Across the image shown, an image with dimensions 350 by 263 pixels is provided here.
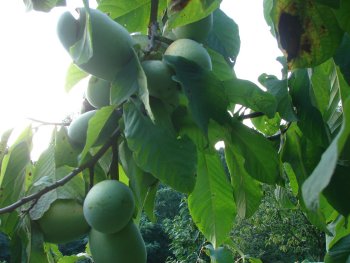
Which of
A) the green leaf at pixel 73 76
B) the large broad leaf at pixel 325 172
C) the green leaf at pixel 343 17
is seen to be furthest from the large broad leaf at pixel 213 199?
the large broad leaf at pixel 325 172

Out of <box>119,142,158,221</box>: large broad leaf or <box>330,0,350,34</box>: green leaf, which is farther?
<box>119,142,158,221</box>: large broad leaf

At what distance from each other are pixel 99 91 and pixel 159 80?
128 mm

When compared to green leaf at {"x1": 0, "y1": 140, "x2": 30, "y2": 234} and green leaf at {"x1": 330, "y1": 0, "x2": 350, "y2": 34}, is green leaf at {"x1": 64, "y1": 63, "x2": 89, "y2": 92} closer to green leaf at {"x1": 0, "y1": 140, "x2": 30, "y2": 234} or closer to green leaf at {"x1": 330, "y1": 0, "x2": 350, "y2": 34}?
green leaf at {"x1": 0, "y1": 140, "x2": 30, "y2": 234}

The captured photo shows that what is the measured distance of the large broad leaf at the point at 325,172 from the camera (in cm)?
24

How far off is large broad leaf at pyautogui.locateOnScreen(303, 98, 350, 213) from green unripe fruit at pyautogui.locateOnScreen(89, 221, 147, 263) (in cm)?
47

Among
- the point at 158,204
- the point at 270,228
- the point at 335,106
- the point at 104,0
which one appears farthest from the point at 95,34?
the point at 158,204

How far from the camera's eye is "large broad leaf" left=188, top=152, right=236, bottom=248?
2.65 feet

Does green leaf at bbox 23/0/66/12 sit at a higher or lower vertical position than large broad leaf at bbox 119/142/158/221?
higher

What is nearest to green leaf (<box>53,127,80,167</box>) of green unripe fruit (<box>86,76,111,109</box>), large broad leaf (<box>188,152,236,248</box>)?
green unripe fruit (<box>86,76,111,109</box>)

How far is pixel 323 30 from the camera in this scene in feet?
1.63

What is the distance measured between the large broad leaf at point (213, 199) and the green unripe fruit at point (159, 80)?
0.72 ft

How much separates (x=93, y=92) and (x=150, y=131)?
132 mm

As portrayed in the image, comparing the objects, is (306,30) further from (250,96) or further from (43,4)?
(43,4)

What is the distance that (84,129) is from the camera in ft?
2.33
